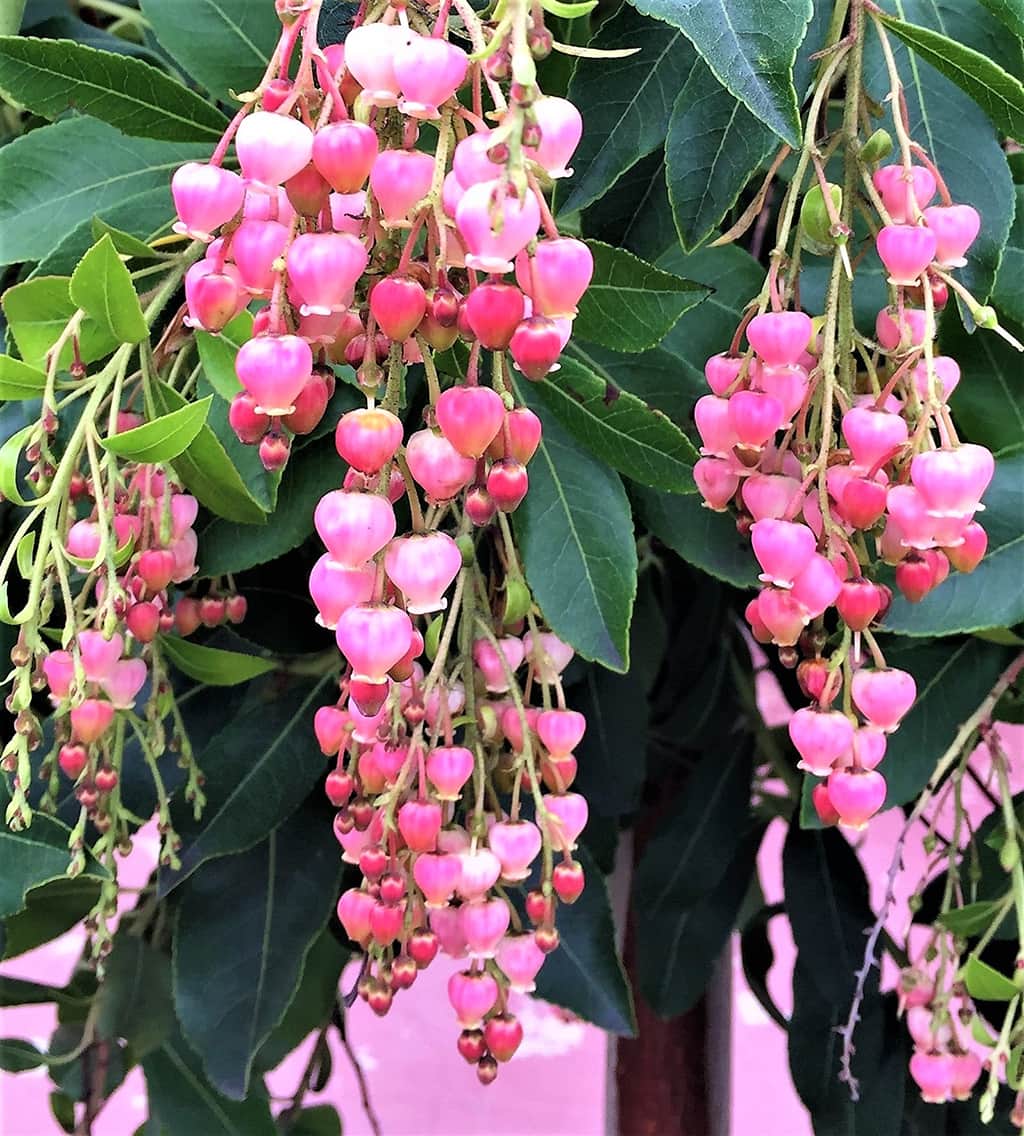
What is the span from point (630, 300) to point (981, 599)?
18cm

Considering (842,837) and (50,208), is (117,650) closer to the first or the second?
(50,208)

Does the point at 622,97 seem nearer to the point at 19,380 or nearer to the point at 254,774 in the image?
the point at 19,380

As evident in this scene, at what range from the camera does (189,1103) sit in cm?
65

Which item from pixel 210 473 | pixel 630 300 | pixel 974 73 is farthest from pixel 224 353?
pixel 974 73

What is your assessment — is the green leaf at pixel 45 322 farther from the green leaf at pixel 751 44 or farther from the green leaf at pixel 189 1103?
the green leaf at pixel 189 1103

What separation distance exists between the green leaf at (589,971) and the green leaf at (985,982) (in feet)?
0.49

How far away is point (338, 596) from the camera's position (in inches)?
11.3

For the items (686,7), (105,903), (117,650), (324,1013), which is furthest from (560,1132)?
(686,7)

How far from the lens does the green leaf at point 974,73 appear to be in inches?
13.1

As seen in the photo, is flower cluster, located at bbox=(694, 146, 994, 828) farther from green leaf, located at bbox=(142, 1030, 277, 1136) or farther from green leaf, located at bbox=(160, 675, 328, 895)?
green leaf, located at bbox=(142, 1030, 277, 1136)

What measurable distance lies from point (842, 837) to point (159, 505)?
472 millimetres

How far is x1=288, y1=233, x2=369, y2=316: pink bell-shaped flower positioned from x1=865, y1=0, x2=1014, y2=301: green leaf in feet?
0.74

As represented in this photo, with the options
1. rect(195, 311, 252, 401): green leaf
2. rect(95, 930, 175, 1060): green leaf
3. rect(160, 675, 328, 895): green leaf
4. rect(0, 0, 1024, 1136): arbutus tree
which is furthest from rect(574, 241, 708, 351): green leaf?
rect(95, 930, 175, 1060): green leaf

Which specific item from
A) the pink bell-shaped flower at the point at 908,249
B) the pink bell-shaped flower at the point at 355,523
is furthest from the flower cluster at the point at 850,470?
the pink bell-shaped flower at the point at 355,523
